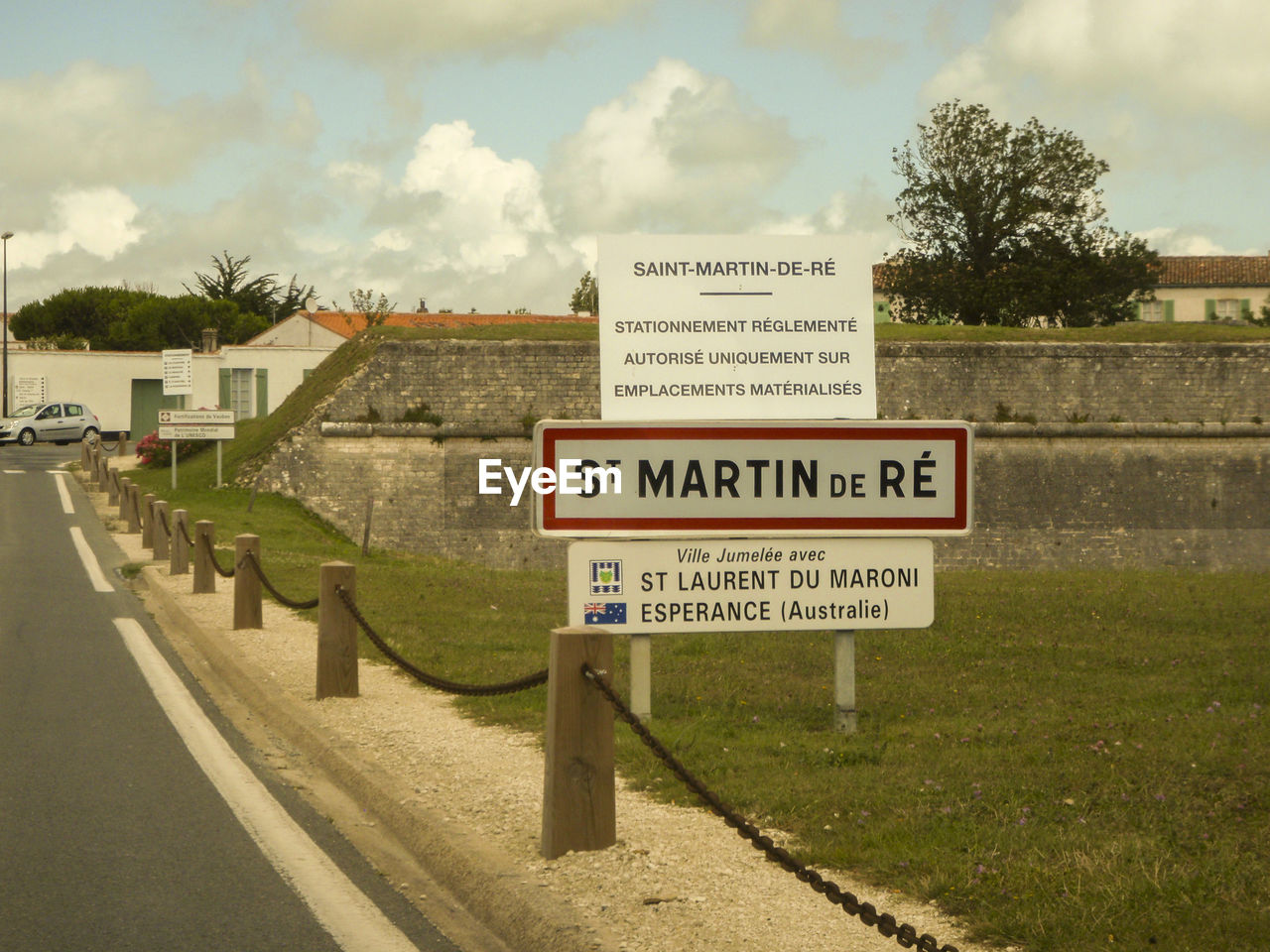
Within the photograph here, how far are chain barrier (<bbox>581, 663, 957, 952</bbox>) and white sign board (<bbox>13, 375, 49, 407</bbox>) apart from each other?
2099 inches

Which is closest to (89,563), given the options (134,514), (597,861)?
(134,514)

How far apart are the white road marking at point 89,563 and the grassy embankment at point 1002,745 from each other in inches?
85.2

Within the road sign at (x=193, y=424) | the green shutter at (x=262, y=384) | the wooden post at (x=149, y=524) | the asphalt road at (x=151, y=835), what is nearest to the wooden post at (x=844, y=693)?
the asphalt road at (x=151, y=835)

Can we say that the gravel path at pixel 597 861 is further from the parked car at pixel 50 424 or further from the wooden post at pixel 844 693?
the parked car at pixel 50 424

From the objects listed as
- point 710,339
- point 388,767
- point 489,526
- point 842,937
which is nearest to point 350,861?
point 388,767

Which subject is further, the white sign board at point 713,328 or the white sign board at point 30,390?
the white sign board at point 30,390

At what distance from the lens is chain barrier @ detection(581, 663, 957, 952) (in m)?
3.59

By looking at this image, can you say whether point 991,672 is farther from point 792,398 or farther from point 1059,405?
point 1059,405

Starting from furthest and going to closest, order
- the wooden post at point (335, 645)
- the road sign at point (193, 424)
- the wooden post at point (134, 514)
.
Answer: the road sign at point (193, 424)
the wooden post at point (134, 514)
the wooden post at point (335, 645)

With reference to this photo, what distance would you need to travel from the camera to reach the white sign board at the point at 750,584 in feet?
25.3

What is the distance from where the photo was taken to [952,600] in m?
14.8

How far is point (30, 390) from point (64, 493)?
89.8 feet

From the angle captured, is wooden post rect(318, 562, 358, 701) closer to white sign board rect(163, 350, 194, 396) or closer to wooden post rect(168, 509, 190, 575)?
wooden post rect(168, 509, 190, 575)

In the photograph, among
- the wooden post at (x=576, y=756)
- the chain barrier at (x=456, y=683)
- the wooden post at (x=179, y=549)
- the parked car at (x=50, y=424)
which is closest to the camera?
the wooden post at (x=576, y=756)
